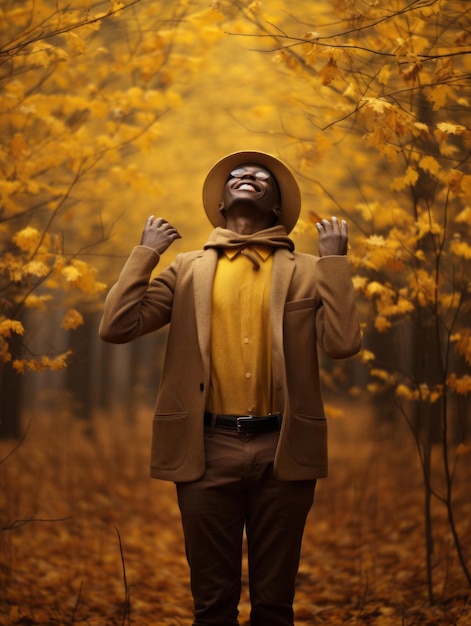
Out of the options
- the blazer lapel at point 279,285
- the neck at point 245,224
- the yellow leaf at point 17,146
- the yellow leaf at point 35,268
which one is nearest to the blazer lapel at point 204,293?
the neck at point 245,224

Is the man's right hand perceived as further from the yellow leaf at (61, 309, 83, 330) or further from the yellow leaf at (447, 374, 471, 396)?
the yellow leaf at (447, 374, 471, 396)

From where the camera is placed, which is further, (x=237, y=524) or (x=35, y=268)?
(x=35, y=268)

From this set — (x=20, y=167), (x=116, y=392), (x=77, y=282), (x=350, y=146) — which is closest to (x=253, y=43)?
(x=350, y=146)

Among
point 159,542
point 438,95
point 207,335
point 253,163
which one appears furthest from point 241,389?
point 159,542

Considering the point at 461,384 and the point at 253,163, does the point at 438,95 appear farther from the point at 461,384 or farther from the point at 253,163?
the point at 461,384

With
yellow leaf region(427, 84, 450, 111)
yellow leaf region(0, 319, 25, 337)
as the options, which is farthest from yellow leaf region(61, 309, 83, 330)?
yellow leaf region(427, 84, 450, 111)

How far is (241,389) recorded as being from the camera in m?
2.81

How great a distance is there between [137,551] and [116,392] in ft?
22.1

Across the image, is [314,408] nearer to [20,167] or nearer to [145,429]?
[20,167]

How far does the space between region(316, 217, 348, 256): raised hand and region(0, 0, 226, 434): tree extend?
1749 mm

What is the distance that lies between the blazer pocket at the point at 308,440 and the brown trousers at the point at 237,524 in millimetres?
70

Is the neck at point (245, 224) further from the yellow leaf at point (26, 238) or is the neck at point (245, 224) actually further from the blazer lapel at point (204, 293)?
the yellow leaf at point (26, 238)

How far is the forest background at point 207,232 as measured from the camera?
4340 millimetres

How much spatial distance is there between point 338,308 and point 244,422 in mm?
508
